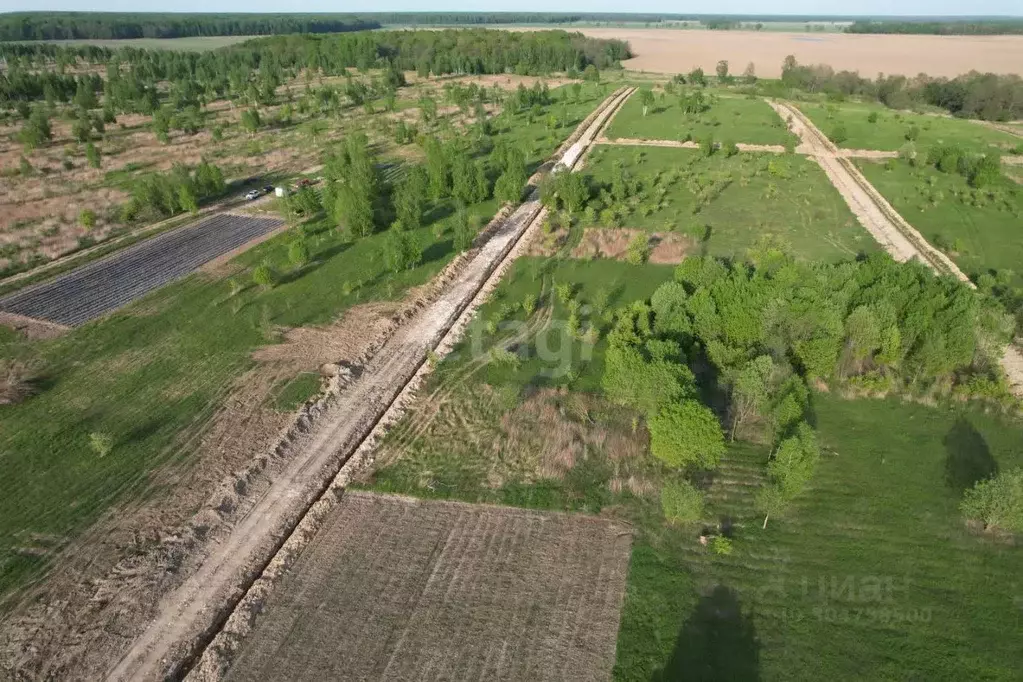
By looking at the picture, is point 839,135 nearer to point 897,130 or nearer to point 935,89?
point 897,130

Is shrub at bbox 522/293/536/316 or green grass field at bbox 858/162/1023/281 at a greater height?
green grass field at bbox 858/162/1023/281

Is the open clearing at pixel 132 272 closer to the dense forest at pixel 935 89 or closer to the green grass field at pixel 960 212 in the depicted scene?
the green grass field at pixel 960 212

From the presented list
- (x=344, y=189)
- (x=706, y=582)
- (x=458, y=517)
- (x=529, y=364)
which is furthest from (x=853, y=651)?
(x=344, y=189)

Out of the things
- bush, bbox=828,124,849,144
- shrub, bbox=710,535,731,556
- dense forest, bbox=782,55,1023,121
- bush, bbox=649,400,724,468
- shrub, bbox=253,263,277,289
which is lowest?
shrub, bbox=710,535,731,556

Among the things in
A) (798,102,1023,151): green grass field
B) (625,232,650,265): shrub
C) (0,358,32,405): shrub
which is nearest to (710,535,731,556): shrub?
(625,232,650,265): shrub

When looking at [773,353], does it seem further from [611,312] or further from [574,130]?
[574,130]

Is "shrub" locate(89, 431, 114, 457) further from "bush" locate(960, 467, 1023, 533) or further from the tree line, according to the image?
"bush" locate(960, 467, 1023, 533)

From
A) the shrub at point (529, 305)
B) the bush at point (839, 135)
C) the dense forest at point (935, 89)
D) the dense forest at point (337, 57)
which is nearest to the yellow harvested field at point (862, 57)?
the dense forest at point (337, 57)
